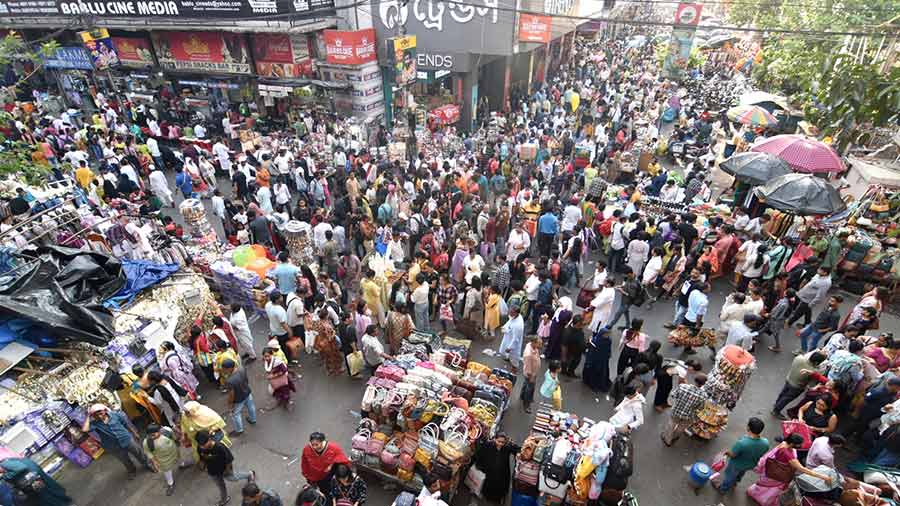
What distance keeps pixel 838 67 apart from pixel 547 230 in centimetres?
1151

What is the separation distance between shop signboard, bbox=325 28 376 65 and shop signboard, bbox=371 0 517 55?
3.02 feet

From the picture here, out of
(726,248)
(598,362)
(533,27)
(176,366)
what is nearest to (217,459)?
(176,366)

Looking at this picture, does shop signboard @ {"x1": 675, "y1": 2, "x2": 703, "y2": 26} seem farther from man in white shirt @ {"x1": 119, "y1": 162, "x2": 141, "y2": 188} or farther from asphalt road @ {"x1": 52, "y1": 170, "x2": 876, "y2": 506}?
man in white shirt @ {"x1": 119, "y1": 162, "x2": 141, "y2": 188}

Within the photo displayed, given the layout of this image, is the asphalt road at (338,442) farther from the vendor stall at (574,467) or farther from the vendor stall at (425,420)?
the vendor stall at (574,467)

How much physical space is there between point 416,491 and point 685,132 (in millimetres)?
17606

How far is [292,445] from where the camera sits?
659cm

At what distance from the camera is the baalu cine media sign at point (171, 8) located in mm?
15094

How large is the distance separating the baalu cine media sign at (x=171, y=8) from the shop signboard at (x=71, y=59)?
4.68ft

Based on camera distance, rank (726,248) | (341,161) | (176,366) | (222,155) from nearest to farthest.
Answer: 1. (176,366)
2. (726,248)
3. (341,161)
4. (222,155)

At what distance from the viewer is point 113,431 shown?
5613mm

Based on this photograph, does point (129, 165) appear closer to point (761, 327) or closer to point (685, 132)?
point (761, 327)

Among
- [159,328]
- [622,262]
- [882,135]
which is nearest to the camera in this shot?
[159,328]

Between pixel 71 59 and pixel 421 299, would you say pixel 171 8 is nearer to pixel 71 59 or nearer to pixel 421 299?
pixel 71 59

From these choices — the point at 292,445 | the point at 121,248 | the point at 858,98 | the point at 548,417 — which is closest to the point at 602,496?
the point at 548,417
